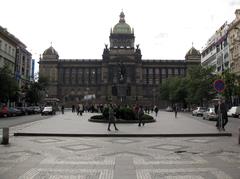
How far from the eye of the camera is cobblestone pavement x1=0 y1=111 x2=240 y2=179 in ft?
28.4

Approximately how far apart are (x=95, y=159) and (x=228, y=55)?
262ft

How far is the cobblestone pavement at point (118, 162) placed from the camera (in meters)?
8.66

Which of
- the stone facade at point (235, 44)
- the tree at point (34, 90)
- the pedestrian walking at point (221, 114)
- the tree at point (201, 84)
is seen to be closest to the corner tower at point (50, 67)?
the tree at point (34, 90)

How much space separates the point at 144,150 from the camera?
13336mm

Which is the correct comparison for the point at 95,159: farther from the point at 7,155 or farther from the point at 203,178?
the point at 203,178

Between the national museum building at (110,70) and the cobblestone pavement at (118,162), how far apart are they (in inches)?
5367

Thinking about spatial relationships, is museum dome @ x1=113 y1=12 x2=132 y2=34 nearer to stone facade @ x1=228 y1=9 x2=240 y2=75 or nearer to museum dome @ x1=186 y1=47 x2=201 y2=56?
museum dome @ x1=186 y1=47 x2=201 y2=56

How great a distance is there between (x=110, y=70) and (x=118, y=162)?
467ft

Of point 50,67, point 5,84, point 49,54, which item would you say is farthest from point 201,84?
point 49,54

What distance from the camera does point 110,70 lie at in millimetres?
152250

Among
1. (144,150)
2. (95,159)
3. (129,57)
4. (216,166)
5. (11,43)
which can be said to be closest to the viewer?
(216,166)

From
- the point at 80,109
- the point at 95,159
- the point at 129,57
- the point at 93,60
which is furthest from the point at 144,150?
the point at 93,60

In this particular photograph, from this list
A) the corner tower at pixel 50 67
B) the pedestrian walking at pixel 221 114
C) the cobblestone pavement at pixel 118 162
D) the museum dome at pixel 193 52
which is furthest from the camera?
the museum dome at pixel 193 52

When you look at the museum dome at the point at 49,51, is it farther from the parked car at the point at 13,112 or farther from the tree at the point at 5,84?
the parked car at the point at 13,112
